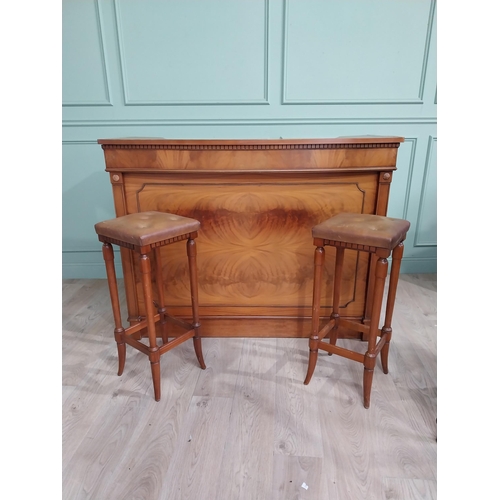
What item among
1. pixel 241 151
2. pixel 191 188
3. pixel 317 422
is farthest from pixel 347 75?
pixel 317 422

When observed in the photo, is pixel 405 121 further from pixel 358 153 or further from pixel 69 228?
pixel 69 228

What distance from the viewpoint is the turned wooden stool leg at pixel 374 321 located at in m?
1.45

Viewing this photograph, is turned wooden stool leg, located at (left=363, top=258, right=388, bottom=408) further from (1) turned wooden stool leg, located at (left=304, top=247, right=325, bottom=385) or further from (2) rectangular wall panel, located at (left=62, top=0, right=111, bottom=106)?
(2) rectangular wall panel, located at (left=62, top=0, right=111, bottom=106)

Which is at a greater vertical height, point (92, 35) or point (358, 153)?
point (92, 35)

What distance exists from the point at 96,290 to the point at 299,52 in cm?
239

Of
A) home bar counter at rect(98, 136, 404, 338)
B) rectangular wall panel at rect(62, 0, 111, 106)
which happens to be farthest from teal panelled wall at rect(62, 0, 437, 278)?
home bar counter at rect(98, 136, 404, 338)

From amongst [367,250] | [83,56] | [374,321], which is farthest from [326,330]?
[83,56]

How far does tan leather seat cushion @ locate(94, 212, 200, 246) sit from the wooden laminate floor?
2.49ft

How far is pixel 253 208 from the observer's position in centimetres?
188

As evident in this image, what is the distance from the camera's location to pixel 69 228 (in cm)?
298

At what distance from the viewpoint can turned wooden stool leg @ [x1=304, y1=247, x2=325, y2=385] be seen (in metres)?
1.59

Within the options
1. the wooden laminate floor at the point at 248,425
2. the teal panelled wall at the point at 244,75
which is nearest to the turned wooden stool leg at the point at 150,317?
the wooden laminate floor at the point at 248,425

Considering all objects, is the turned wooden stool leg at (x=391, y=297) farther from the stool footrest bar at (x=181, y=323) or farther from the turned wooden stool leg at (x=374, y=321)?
the stool footrest bar at (x=181, y=323)

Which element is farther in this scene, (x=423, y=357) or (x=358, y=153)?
(x=423, y=357)
